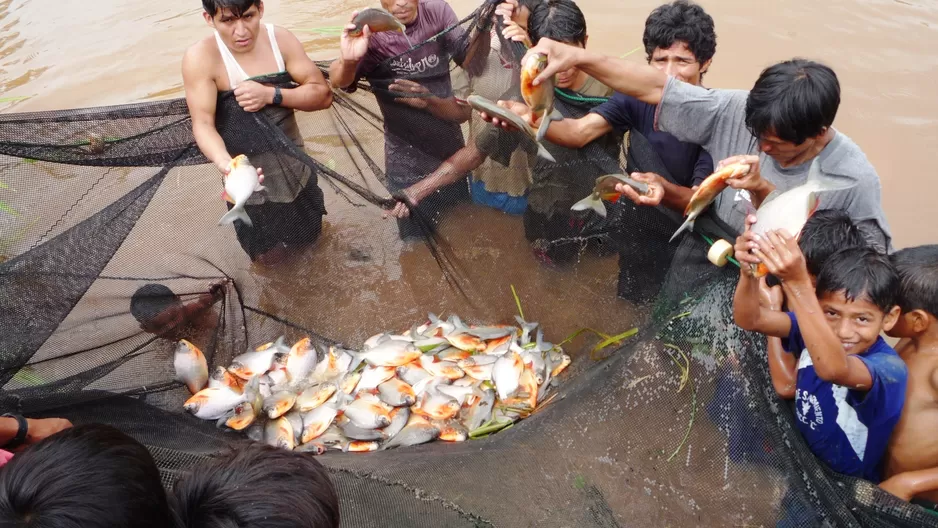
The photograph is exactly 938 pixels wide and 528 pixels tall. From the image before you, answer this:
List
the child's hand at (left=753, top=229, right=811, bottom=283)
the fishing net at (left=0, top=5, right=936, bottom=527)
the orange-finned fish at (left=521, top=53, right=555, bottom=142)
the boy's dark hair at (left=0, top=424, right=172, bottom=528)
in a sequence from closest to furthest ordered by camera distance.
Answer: the boy's dark hair at (left=0, top=424, right=172, bottom=528) → the child's hand at (left=753, top=229, right=811, bottom=283) → the fishing net at (left=0, top=5, right=936, bottom=527) → the orange-finned fish at (left=521, top=53, right=555, bottom=142)

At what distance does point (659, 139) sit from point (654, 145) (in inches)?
1.5

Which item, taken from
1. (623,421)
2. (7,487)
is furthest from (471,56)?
(7,487)

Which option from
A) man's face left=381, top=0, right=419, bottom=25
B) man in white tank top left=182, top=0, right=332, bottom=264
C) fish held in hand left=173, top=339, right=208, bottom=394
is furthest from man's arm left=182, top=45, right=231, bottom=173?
man's face left=381, top=0, right=419, bottom=25

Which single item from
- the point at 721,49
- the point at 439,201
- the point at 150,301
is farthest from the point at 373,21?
the point at 721,49

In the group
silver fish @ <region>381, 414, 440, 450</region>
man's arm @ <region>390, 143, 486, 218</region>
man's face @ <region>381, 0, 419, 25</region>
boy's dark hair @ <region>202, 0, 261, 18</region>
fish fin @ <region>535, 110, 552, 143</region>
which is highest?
boy's dark hair @ <region>202, 0, 261, 18</region>

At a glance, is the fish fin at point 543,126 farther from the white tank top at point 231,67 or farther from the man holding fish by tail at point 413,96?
the white tank top at point 231,67

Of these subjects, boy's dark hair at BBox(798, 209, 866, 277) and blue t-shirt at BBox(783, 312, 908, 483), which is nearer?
blue t-shirt at BBox(783, 312, 908, 483)

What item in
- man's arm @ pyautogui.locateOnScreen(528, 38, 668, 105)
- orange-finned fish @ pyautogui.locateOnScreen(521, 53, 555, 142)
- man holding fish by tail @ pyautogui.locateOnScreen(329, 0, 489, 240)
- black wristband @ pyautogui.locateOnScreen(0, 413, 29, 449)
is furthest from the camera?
man holding fish by tail @ pyautogui.locateOnScreen(329, 0, 489, 240)

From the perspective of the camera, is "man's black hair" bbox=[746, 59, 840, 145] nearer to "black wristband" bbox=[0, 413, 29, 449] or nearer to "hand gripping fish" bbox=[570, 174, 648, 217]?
"hand gripping fish" bbox=[570, 174, 648, 217]

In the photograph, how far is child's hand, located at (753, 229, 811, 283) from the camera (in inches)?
77.6

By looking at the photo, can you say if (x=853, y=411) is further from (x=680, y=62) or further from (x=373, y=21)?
(x=373, y=21)

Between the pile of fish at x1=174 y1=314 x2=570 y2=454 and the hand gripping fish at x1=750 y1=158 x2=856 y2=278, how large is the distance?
1.44 m

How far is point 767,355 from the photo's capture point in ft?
8.10

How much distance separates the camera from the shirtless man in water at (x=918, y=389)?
6.82 ft
